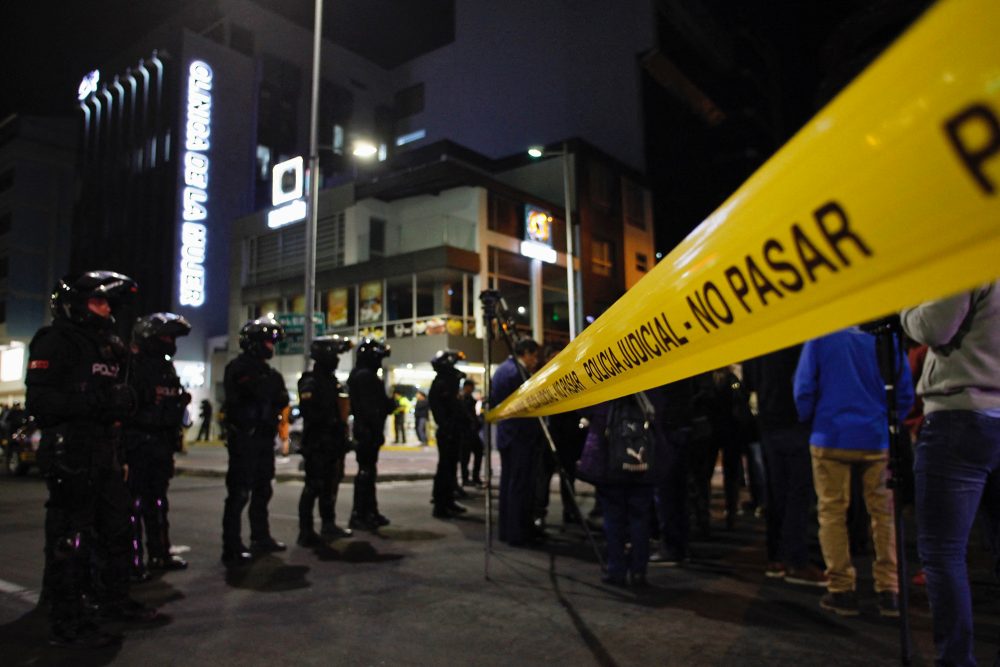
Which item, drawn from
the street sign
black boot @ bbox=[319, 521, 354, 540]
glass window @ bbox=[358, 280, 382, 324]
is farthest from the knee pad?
glass window @ bbox=[358, 280, 382, 324]

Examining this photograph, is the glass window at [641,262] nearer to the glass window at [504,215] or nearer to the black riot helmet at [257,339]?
the glass window at [504,215]

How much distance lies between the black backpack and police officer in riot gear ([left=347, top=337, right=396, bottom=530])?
11.3 feet

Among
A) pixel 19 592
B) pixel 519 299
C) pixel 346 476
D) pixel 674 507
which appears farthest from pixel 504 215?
pixel 19 592

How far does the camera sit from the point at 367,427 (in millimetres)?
7512

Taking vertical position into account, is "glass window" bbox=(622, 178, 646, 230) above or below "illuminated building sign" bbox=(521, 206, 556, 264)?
above

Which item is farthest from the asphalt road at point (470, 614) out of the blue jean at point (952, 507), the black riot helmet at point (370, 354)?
A: the black riot helmet at point (370, 354)

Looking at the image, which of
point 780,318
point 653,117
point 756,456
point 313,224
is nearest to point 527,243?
point 313,224

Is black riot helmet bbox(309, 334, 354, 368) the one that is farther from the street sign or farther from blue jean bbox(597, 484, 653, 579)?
the street sign

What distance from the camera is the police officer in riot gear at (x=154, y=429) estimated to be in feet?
17.2

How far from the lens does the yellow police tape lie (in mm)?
917

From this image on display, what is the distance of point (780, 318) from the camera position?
4.25ft

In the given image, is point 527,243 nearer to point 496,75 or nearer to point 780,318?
point 496,75

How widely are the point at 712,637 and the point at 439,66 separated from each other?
149ft

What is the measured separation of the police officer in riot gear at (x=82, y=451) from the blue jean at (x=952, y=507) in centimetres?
397
